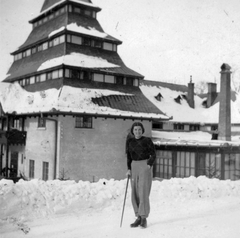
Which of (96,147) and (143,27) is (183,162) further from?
(143,27)

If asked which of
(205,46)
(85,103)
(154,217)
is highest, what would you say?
(205,46)

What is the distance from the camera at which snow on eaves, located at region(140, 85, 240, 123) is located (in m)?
29.7

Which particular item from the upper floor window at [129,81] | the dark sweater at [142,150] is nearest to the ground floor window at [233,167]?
A: the upper floor window at [129,81]

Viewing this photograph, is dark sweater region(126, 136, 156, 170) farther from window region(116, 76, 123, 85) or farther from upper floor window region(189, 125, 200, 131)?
upper floor window region(189, 125, 200, 131)

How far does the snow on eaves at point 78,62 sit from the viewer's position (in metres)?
20.1

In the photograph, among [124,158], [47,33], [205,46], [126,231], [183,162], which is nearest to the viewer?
[126,231]

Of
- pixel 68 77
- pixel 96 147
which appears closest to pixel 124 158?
pixel 96 147

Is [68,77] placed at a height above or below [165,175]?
above

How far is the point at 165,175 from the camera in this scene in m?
19.2

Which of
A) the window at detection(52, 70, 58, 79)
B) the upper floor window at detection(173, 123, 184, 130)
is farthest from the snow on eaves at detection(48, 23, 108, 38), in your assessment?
the upper floor window at detection(173, 123, 184, 130)

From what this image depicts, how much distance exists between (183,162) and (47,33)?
14.6 m

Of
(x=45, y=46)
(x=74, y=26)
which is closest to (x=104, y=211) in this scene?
(x=74, y=26)

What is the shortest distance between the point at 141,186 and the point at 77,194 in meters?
1.93

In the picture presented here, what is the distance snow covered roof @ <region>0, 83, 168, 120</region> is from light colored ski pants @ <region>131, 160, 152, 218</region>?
11439 millimetres
